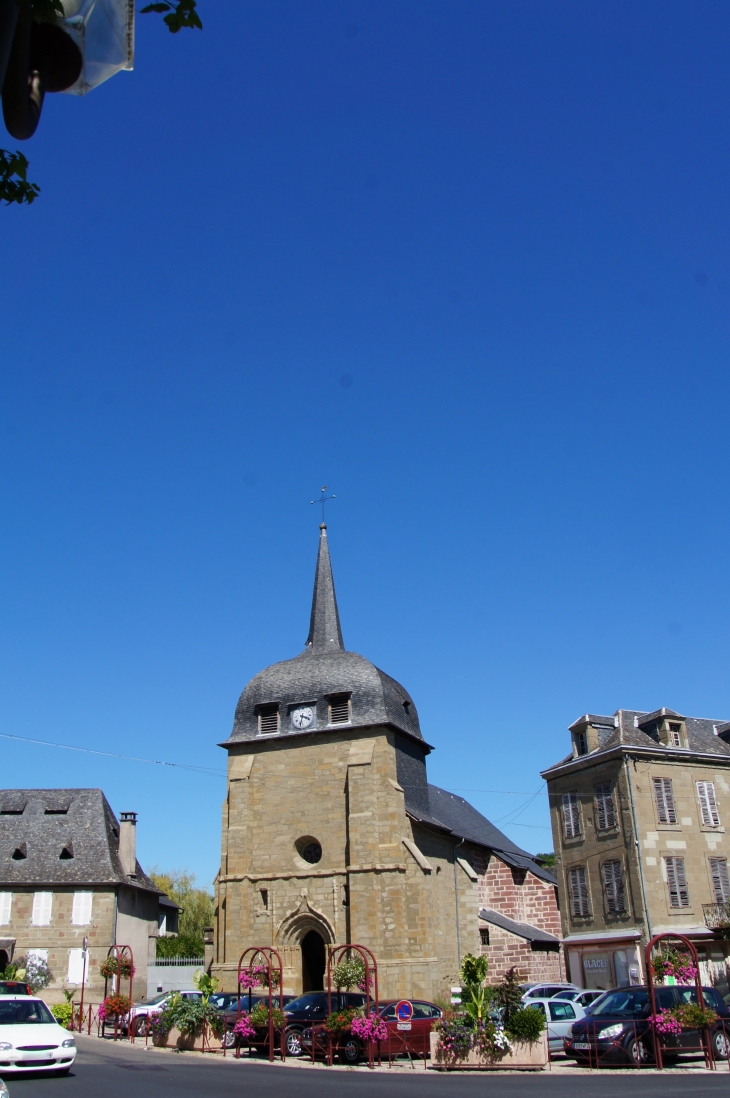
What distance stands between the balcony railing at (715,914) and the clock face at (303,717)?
1364 cm

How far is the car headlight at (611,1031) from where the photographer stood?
15.4m

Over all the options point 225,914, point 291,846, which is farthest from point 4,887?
point 291,846

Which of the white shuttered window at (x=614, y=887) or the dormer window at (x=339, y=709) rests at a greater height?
the dormer window at (x=339, y=709)

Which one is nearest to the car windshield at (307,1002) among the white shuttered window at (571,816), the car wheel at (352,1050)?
the car wheel at (352,1050)

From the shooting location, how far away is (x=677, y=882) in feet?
93.1

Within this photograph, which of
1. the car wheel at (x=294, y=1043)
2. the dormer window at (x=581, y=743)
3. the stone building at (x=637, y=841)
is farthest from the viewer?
the dormer window at (x=581, y=743)

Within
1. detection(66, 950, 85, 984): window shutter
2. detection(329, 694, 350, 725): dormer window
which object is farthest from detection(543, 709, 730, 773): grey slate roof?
detection(66, 950, 85, 984): window shutter

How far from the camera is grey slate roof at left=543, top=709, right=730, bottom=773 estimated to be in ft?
101

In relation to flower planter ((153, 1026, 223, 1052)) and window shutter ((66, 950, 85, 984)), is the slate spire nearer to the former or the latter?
window shutter ((66, 950, 85, 984))

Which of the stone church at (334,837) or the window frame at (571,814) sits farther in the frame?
the window frame at (571,814)

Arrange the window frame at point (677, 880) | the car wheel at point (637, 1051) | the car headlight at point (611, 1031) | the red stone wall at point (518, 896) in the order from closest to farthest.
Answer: the car wheel at point (637, 1051) → the car headlight at point (611, 1031) → the window frame at point (677, 880) → the red stone wall at point (518, 896)

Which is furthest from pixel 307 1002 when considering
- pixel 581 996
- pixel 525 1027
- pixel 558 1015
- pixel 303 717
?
pixel 303 717

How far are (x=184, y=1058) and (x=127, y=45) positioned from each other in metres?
18.7

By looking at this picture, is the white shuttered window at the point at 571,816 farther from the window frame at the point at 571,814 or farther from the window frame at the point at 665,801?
the window frame at the point at 665,801
